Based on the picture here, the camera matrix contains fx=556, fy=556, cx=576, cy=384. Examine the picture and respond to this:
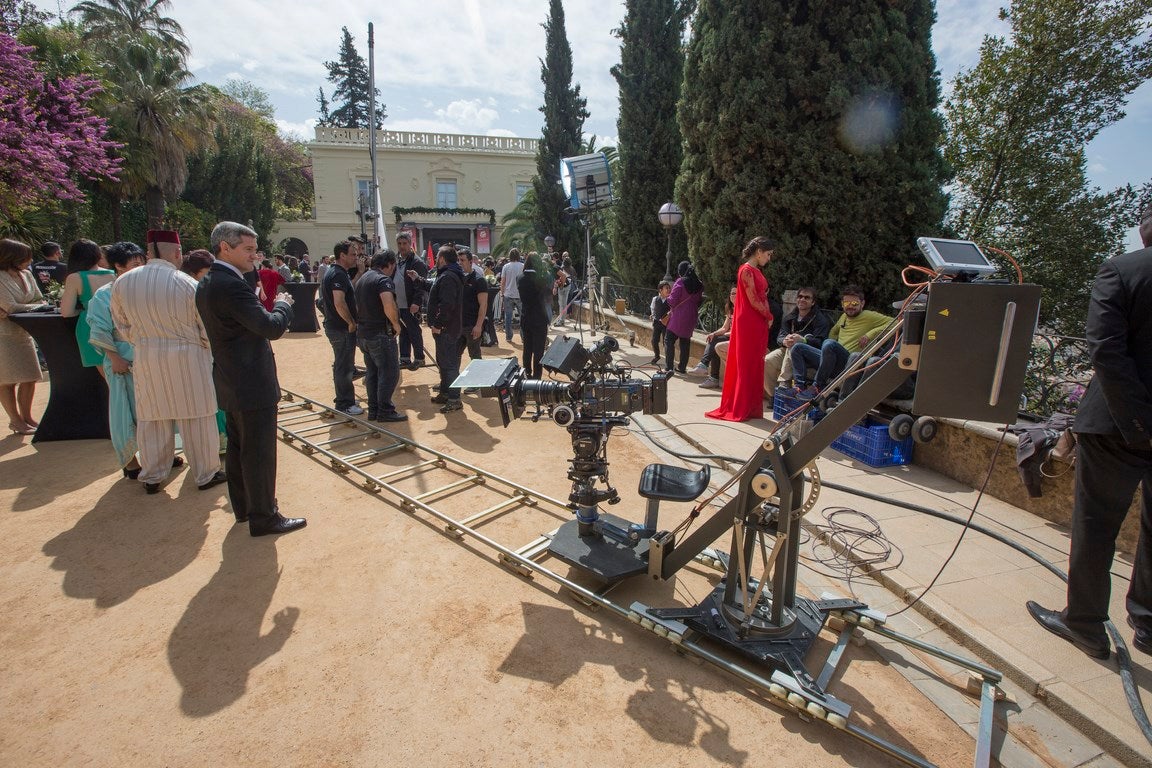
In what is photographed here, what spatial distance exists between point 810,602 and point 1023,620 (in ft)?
3.57

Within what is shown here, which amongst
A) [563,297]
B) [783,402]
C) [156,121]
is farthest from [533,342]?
[156,121]

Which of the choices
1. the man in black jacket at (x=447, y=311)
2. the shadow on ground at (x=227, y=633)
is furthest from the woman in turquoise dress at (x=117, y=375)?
the man in black jacket at (x=447, y=311)

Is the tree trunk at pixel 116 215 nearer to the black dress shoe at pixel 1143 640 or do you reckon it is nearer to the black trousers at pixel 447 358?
the black trousers at pixel 447 358

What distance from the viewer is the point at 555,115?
893 inches

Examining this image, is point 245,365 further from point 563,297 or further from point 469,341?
point 563,297

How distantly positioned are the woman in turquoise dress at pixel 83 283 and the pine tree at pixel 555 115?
1821 cm

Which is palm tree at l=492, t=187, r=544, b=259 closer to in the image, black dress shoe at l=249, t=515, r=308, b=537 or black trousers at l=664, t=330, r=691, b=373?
black trousers at l=664, t=330, r=691, b=373

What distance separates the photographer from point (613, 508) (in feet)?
14.0

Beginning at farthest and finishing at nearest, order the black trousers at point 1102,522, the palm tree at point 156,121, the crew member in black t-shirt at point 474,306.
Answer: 1. the palm tree at point 156,121
2. the crew member in black t-shirt at point 474,306
3. the black trousers at point 1102,522

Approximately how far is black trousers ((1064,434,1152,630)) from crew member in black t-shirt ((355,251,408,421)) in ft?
18.5

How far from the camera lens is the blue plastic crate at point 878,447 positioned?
489cm

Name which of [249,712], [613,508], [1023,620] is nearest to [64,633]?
[249,712]

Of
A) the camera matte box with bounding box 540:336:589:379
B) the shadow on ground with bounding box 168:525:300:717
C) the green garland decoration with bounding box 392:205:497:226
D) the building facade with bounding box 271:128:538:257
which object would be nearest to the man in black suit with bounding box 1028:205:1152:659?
the camera matte box with bounding box 540:336:589:379

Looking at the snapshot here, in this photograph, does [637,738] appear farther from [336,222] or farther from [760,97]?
[336,222]
